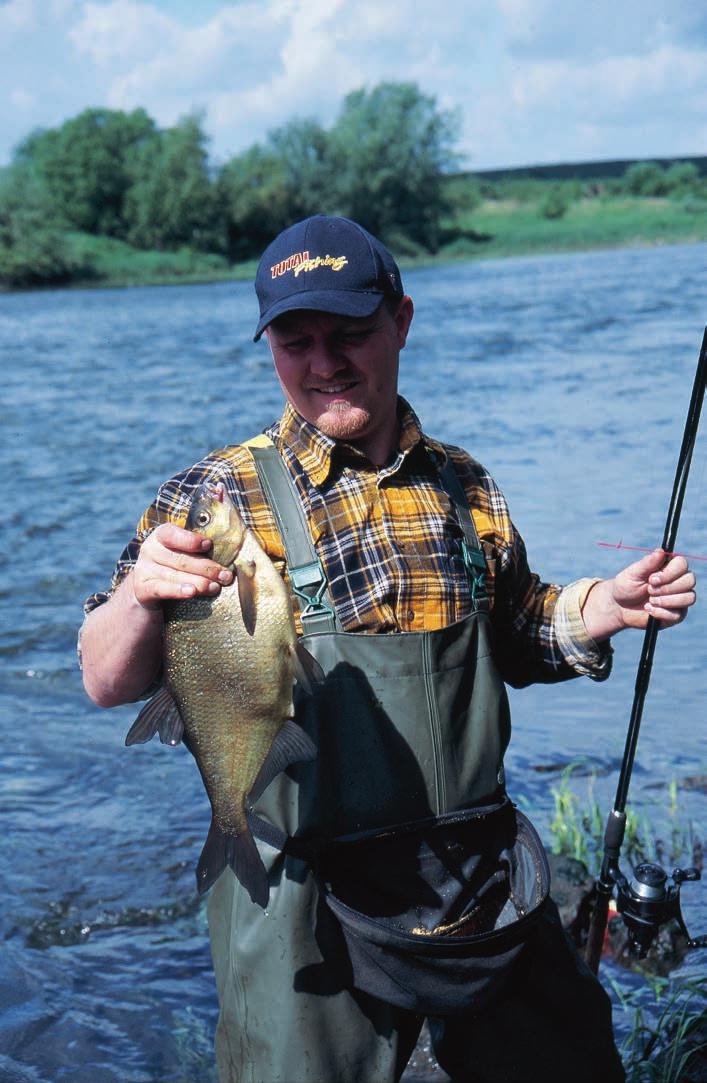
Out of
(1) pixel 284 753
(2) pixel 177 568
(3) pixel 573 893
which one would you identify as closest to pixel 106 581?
(3) pixel 573 893

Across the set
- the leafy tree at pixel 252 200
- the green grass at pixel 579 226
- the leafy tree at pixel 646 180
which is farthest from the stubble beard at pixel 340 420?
the leafy tree at pixel 646 180

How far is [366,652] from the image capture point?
2746mm

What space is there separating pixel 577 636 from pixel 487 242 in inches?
2170

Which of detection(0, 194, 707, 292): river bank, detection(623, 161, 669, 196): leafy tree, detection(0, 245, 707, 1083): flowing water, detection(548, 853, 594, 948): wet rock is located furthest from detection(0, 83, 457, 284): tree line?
detection(548, 853, 594, 948): wet rock

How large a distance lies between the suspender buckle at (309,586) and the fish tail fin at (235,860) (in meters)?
0.48

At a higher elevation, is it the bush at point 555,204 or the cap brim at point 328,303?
the cap brim at point 328,303

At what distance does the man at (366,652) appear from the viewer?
9.02 feet

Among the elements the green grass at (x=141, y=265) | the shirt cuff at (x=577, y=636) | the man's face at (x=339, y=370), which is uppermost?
the man's face at (x=339, y=370)

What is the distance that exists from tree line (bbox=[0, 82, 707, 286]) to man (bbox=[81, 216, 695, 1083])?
55.2 m

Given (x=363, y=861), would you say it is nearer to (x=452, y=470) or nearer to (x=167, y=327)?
(x=452, y=470)

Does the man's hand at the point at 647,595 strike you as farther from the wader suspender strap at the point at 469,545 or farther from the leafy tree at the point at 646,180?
the leafy tree at the point at 646,180

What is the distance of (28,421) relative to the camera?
54.1ft

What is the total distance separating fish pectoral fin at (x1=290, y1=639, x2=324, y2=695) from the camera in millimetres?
2477

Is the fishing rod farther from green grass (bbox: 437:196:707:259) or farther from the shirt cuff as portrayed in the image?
green grass (bbox: 437:196:707:259)
